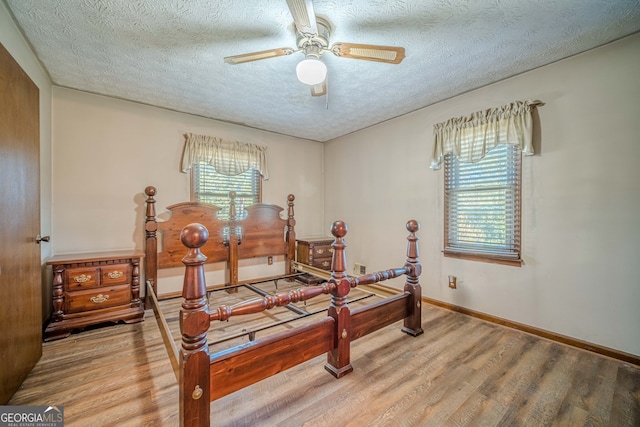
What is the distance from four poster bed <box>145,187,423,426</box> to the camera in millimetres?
1217

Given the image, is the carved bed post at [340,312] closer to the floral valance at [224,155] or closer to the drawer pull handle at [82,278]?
the drawer pull handle at [82,278]

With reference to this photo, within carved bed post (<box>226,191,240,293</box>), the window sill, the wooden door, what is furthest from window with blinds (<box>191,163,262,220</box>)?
the window sill

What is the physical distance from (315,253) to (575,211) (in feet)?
9.97

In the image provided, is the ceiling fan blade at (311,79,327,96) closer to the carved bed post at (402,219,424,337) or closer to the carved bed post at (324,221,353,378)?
the carved bed post at (324,221,353,378)

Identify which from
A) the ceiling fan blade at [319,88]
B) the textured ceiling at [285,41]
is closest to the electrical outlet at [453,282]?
the textured ceiling at [285,41]

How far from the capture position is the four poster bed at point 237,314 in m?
1.22

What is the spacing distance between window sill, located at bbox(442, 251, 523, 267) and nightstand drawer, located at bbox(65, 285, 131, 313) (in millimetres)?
3619

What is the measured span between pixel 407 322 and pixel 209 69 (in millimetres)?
3096

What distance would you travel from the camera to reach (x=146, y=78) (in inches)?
105

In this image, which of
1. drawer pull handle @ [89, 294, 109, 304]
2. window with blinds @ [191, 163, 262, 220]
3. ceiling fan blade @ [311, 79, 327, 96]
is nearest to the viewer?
ceiling fan blade @ [311, 79, 327, 96]

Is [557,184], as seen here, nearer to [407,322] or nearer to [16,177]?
[407,322]

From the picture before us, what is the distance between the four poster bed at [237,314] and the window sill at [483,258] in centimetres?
92

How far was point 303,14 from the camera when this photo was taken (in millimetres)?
1506

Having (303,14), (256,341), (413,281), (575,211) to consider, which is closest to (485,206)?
(575,211)
